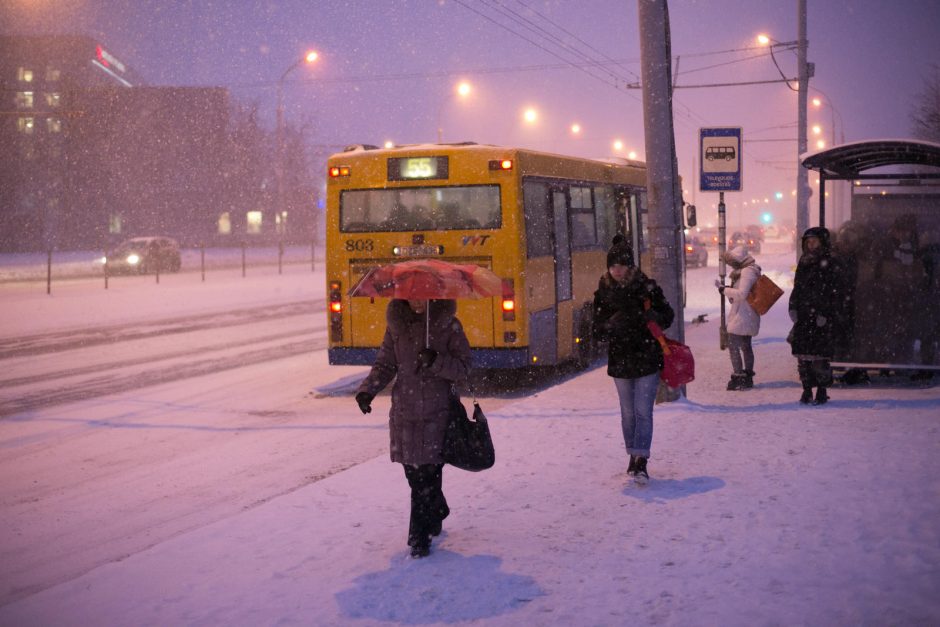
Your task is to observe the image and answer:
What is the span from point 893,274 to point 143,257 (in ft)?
126

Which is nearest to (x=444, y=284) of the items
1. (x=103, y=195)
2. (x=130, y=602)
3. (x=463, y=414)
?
(x=463, y=414)

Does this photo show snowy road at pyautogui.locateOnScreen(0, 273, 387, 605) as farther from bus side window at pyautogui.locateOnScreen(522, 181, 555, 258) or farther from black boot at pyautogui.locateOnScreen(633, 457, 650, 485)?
bus side window at pyautogui.locateOnScreen(522, 181, 555, 258)

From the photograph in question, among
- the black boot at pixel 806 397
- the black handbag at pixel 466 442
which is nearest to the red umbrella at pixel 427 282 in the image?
the black handbag at pixel 466 442

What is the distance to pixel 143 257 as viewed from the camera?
147ft

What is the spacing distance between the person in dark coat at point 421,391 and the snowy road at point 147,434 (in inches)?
82.7

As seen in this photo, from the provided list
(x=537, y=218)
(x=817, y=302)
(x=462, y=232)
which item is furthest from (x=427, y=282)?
(x=537, y=218)

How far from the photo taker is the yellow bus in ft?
42.9

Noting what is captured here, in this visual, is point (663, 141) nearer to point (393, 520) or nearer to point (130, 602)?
point (393, 520)

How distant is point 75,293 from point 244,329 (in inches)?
467

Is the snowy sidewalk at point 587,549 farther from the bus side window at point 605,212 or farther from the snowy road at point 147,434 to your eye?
the bus side window at point 605,212

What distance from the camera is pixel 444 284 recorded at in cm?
591

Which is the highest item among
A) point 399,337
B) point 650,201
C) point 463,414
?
point 650,201

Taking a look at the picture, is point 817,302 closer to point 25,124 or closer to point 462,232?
point 462,232

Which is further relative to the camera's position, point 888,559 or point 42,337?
point 42,337
